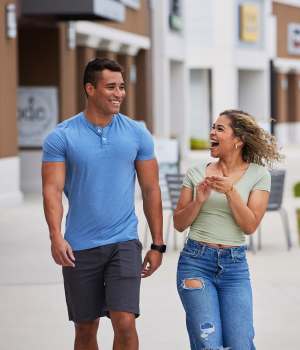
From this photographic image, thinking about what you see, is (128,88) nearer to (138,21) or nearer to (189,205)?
(138,21)

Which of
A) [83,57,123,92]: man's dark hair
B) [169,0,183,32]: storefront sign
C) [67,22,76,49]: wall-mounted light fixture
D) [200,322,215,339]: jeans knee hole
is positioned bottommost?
[200,322,215,339]: jeans knee hole

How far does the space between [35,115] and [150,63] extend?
11486 mm

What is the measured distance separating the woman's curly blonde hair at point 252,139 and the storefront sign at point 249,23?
45764 mm

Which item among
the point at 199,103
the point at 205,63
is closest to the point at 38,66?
the point at 205,63

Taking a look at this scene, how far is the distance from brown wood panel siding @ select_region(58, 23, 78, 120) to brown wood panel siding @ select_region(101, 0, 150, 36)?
454cm

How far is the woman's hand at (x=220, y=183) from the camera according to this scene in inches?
251

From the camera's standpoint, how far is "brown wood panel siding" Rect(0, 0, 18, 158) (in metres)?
22.6

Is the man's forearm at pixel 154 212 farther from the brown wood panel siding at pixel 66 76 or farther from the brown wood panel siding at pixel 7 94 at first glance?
the brown wood panel siding at pixel 66 76

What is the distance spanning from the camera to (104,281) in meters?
6.73

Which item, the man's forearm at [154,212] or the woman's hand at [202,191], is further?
the man's forearm at [154,212]

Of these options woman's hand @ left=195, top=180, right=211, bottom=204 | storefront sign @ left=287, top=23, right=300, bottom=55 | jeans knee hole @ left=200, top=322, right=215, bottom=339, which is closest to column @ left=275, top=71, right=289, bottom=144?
storefront sign @ left=287, top=23, right=300, bottom=55

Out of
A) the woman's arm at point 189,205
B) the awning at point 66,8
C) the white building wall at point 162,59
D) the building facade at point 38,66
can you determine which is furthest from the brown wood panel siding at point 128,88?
the woman's arm at point 189,205

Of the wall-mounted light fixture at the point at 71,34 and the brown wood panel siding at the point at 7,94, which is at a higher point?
the wall-mounted light fixture at the point at 71,34

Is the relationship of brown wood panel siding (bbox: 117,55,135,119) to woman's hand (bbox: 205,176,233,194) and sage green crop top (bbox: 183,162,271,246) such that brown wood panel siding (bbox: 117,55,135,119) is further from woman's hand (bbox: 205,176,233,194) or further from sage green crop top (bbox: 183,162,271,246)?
woman's hand (bbox: 205,176,233,194)
